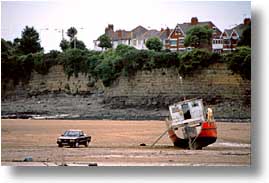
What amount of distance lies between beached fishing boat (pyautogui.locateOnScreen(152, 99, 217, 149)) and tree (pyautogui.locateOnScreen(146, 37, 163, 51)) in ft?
1.51

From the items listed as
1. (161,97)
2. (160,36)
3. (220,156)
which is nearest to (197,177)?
(220,156)

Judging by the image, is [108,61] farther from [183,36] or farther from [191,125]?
[191,125]

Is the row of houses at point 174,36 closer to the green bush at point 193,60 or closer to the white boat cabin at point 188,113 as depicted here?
the green bush at point 193,60

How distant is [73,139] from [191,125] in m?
0.91

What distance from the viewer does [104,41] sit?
6.04m

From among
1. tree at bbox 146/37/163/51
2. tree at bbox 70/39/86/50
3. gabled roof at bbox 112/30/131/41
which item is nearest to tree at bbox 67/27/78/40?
tree at bbox 70/39/86/50

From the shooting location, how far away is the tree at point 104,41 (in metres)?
6.02

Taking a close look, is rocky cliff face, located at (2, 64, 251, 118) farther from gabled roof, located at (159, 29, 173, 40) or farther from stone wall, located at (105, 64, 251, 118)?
gabled roof, located at (159, 29, 173, 40)

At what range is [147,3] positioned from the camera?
19.6ft

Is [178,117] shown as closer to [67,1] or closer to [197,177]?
[197,177]

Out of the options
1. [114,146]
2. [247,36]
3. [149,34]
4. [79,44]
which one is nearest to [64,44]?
[79,44]

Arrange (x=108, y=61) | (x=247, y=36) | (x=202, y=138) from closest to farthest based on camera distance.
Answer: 1. (x=247, y=36)
2. (x=202, y=138)
3. (x=108, y=61)

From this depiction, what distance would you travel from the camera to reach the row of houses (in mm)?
5949

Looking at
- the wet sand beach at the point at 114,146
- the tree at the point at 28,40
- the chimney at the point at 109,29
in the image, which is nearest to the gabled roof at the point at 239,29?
the wet sand beach at the point at 114,146
